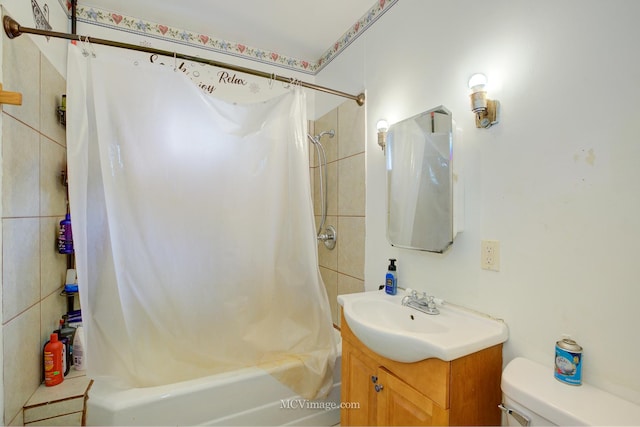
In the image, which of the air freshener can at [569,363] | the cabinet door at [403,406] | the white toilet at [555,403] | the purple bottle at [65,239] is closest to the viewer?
the white toilet at [555,403]

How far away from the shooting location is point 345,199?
2051mm

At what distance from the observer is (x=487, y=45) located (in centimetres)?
113

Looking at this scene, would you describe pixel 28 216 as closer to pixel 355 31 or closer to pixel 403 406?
pixel 403 406

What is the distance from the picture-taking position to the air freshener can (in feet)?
2.68

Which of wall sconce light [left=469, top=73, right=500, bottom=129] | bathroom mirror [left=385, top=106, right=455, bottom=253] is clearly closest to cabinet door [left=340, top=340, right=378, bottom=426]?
bathroom mirror [left=385, top=106, right=455, bottom=253]

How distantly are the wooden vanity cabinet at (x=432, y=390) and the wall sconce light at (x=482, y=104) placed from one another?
0.85m

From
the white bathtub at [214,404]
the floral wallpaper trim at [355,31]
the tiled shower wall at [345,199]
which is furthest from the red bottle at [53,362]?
the floral wallpaper trim at [355,31]

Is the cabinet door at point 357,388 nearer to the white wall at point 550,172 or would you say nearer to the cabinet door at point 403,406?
the cabinet door at point 403,406

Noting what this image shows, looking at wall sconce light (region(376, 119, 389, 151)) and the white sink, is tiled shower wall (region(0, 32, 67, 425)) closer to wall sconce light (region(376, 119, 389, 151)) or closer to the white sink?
the white sink

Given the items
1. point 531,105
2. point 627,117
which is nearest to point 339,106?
point 531,105

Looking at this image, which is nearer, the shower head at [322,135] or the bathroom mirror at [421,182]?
the bathroom mirror at [421,182]

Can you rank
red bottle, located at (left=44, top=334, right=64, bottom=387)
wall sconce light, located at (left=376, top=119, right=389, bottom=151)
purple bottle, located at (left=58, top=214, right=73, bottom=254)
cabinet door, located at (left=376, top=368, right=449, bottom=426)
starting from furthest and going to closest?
wall sconce light, located at (left=376, top=119, right=389, bottom=151)
purple bottle, located at (left=58, top=214, right=73, bottom=254)
red bottle, located at (left=44, top=334, right=64, bottom=387)
cabinet door, located at (left=376, top=368, right=449, bottom=426)

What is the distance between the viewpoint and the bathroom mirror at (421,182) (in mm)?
1255

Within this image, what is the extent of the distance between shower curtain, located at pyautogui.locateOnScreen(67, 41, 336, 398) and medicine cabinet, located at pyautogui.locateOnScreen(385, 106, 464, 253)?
0.48 meters
